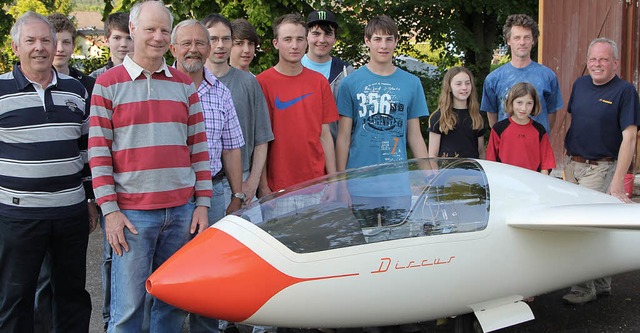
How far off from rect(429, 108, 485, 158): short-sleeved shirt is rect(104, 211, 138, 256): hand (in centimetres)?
240

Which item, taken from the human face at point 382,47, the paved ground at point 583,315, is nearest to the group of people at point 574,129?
the paved ground at point 583,315

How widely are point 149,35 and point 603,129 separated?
333cm

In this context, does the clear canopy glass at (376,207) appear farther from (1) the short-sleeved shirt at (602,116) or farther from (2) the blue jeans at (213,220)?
(1) the short-sleeved shirt at (602,116)

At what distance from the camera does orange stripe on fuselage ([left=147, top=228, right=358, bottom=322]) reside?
3141mm

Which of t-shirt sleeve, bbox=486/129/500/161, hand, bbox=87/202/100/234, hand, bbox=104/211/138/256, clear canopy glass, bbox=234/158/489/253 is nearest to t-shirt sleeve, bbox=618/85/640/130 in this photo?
t-shirt sleeve, bbox=486/129/500/161

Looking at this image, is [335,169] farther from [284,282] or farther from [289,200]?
[284,282]

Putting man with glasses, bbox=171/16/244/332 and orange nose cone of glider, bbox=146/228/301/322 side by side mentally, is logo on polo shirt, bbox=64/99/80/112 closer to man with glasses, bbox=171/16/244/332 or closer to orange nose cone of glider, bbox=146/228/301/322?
man with glasses, bbox=171/16/244/332

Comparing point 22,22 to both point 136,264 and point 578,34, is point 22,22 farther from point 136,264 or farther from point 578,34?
point 578,34

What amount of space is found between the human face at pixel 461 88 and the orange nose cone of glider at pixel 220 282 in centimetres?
224

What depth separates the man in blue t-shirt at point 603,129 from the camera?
477cm

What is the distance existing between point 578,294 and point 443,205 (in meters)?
1.87

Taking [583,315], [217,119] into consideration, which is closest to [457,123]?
[583,315]

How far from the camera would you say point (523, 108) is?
15.5 ft

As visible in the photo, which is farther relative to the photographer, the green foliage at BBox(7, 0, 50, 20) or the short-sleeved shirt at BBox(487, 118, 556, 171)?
the green foliage at BBox(7, 0, 50, 20)
